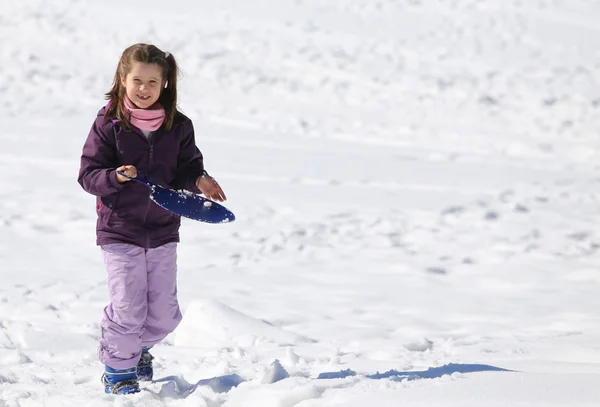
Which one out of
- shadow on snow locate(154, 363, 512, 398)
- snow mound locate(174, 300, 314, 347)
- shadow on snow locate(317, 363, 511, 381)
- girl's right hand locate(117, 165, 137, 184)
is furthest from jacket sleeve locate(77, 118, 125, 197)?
snow mound locate(174, 300, 314, 347)

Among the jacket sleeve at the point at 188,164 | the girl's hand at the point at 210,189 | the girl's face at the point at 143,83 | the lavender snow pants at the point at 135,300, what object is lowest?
the lavender snow pants at the point at 135,300

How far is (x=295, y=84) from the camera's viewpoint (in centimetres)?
1114

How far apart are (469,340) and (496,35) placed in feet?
31.8

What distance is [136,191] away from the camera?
321cm

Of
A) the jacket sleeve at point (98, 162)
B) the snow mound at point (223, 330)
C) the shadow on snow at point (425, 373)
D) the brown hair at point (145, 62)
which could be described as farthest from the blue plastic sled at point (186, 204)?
the snow mound at point (223, 330)

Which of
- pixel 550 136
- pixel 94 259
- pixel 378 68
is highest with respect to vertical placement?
pixel 378 68

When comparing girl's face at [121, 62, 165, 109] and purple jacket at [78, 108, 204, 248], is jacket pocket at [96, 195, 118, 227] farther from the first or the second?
girl's face at [121, 62, 165, 109]

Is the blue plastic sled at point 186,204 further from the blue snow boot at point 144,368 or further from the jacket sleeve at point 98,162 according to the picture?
the blue snow boot at point 144,368

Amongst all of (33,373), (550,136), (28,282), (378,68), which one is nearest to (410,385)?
(33,373)

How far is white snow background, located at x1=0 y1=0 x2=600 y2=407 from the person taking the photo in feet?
11.8

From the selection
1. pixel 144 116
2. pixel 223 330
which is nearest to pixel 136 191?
pixel 144 116

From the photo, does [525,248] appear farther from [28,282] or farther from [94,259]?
[28,282]

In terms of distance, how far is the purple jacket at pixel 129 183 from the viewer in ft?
10.4

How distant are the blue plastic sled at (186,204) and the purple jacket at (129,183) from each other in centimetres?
9
